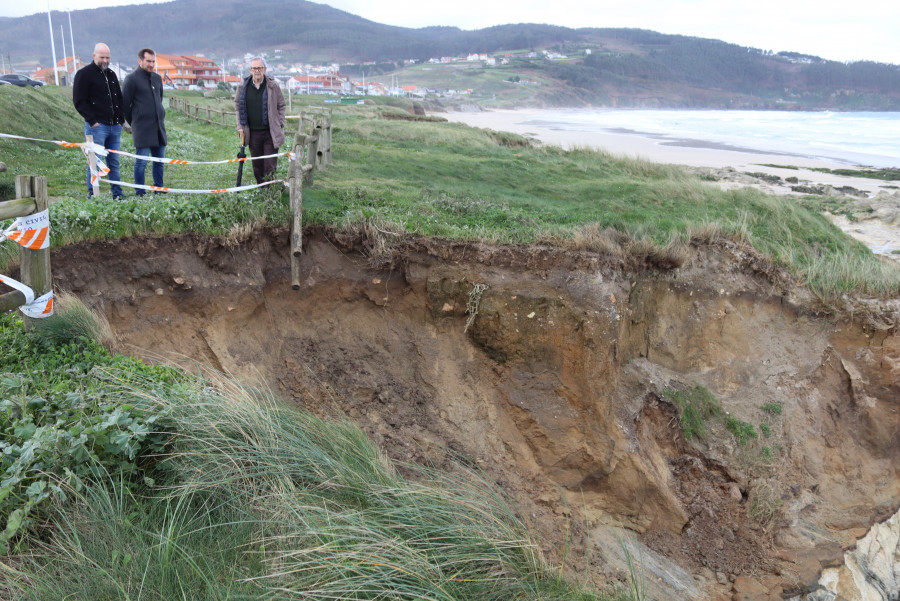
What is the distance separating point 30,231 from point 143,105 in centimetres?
421

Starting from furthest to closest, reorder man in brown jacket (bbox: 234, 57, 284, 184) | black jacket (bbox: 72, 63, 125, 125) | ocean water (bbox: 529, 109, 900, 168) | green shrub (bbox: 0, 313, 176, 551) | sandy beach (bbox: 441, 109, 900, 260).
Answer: ocean water (bbox: 529, 109, 900, 168), sandy beach (bbox: 441, 109, 900, 260), man in brown jacket (bbox: 234, 57, 284, 184), black jacket (bbox: 72, 63, 125, 125), green shrub (bbox: 0, 313, 176, 551)

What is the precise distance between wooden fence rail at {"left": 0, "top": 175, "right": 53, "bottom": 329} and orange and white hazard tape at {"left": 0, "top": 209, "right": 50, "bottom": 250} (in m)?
0.04

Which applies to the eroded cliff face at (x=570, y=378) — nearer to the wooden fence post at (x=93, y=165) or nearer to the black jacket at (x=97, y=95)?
the wooden fence post at (x=93, y=165)

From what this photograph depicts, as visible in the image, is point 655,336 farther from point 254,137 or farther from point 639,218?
point 254,137

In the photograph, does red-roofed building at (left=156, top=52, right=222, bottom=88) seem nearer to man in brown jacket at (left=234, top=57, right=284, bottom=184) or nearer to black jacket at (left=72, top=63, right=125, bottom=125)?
black jacket at (left=72, top=63, right=125, bottom=125)

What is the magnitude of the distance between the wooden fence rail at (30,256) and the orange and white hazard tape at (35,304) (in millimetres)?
32

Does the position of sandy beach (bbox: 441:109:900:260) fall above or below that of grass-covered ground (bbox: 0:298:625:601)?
below

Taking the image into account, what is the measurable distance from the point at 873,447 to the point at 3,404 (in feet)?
34.4

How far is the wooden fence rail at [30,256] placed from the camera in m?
4.83

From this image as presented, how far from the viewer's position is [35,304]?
200 inches

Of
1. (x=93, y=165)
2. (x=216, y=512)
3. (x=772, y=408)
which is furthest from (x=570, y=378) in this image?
(x=93, y=165)

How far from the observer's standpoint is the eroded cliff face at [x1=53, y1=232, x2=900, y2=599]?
7.27 metres

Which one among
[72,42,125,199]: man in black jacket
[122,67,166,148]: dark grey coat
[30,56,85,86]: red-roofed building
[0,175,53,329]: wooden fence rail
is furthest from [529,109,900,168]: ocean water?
[30,56,85,86]: red-roofed building

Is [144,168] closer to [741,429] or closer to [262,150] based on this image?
[262,150]
